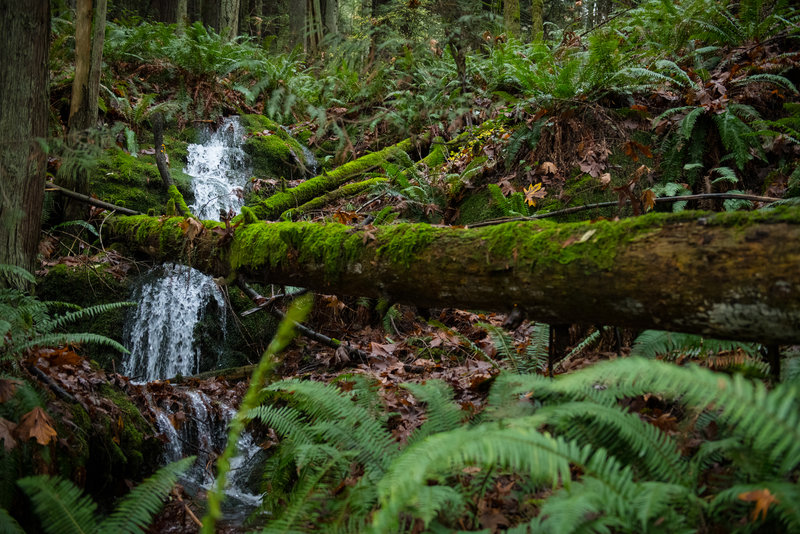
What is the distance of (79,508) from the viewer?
207 cm

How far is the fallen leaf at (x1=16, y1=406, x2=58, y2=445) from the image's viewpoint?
8.51 feet

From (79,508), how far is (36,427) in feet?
2.74

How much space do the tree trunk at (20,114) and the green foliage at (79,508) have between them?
7.06ft

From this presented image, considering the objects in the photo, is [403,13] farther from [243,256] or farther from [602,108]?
[243,256]

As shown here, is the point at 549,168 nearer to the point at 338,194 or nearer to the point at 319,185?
the point at 338,194

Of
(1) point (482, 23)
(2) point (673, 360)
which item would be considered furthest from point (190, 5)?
(2) point (673, 360)

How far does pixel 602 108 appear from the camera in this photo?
554 centimetres

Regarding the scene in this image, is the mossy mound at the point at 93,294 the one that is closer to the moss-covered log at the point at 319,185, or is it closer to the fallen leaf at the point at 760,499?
the moss-covered log at the point at 319,185

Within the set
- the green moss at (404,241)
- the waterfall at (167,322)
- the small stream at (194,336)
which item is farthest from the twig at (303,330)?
the green moss at (404,241)

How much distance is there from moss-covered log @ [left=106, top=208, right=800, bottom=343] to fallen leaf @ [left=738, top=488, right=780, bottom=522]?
70 cm

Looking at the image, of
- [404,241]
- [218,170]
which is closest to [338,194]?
[218,170]

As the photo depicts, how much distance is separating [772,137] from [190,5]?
19102mm

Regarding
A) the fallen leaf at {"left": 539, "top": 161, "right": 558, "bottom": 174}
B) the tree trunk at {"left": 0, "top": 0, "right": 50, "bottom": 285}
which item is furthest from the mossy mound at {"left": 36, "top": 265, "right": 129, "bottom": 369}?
the fallen leaf at {"left": 539, "top": 161, "right": 558, "bottom": 174}

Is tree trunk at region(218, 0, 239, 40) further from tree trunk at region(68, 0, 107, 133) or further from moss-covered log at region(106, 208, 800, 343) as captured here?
moss-covered log at region(106, 208, 800, 343)
